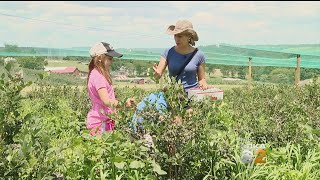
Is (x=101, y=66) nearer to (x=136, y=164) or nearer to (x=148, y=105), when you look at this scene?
(x=148, y=105)

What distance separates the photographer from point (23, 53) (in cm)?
1420

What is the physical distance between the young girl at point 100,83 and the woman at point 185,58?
504 millimetres

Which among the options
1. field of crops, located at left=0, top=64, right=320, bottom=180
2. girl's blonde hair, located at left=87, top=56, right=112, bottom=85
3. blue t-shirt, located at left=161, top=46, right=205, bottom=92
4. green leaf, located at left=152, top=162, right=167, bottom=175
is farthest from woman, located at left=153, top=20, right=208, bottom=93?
green leaf, located at left=152, top=162, right=167, bottom=175

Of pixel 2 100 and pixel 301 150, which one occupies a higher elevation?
pixel 2 100

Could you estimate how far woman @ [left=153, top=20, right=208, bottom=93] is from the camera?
172 inches

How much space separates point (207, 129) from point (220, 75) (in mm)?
15809

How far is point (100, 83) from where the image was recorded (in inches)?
161

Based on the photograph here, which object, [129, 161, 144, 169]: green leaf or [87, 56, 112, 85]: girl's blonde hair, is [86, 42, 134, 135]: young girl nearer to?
[87, 56, 112, 85]: girl's blonde hair

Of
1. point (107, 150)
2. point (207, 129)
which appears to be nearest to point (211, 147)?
point (207, 129)

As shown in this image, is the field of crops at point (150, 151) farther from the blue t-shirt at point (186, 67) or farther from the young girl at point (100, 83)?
the blue t-shirt at point (186, 67)

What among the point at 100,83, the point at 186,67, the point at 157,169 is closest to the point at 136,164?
the point at 157,169

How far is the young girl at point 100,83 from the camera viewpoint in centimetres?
409

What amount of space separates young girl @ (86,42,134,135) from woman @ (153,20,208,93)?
504 millimetres

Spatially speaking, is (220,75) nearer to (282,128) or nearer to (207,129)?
(282,128)
